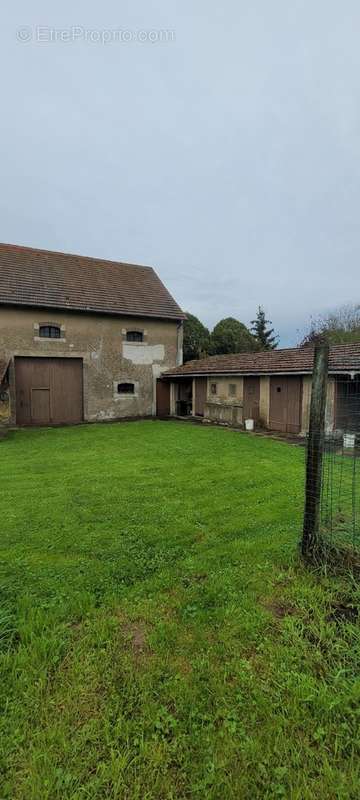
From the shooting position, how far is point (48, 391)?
1459 cm

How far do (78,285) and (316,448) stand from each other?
588 inches

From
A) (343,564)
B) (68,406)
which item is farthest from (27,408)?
(343,564)

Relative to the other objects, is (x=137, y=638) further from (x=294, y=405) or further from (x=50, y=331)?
(x=50, y=331)

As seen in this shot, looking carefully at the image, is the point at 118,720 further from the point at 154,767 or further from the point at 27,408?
the point at 27,408

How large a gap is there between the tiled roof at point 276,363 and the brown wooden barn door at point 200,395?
0.66 metres

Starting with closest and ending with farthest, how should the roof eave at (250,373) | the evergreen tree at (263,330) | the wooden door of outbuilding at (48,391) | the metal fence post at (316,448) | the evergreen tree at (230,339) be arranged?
the metal fence post at (316,448), the roof eave at (250,373), the wooden door of outbuilding at (48,391), the evergreen tree at (230,339), the evergreen tree at (263,330)

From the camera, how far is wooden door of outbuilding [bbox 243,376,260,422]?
1310 centimetres

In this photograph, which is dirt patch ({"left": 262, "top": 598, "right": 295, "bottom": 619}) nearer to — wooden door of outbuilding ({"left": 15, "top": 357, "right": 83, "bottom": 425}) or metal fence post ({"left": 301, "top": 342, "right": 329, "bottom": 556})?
metal fence post ({"left": 301, "top": 342, "right": 329, "bottom": 556})

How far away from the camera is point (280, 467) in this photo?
271 inches

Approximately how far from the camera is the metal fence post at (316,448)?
3092 mm

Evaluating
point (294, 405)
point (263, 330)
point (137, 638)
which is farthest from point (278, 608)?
point (263, 330)

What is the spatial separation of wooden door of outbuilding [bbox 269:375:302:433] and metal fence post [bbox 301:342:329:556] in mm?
8794

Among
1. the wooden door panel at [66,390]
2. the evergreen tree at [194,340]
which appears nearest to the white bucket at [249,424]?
the wooden door panel at [66,390]

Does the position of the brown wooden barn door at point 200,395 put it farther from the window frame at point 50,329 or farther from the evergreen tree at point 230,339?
the evergreen tree at point 230,339
